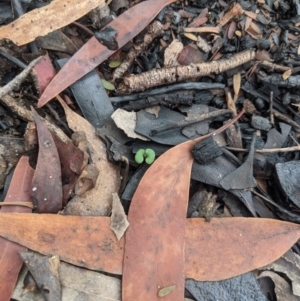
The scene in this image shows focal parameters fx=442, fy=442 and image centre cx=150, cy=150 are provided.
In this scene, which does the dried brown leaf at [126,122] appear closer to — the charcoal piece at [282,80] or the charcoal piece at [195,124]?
the charcoal piece at [195,124]

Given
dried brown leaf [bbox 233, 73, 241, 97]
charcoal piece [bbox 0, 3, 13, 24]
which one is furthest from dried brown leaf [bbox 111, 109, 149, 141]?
charcoal piece [bbox 0, 3, 13, 24]

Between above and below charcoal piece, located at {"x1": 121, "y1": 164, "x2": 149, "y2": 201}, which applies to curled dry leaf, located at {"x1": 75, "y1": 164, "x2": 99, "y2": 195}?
above

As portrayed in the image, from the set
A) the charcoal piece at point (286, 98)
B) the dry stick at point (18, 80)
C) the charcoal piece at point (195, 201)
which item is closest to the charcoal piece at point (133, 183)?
the charcoal piece at point (195, 201)

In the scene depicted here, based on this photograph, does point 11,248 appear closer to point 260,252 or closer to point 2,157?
point 2,157

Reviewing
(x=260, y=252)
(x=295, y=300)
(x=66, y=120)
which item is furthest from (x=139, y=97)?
(x=295, y=300)

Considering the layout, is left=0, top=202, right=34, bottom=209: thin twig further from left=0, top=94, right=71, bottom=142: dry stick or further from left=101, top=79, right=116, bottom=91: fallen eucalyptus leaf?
left=101, top=79, right=116, bottom=91: fallen eucalyptus leaf
